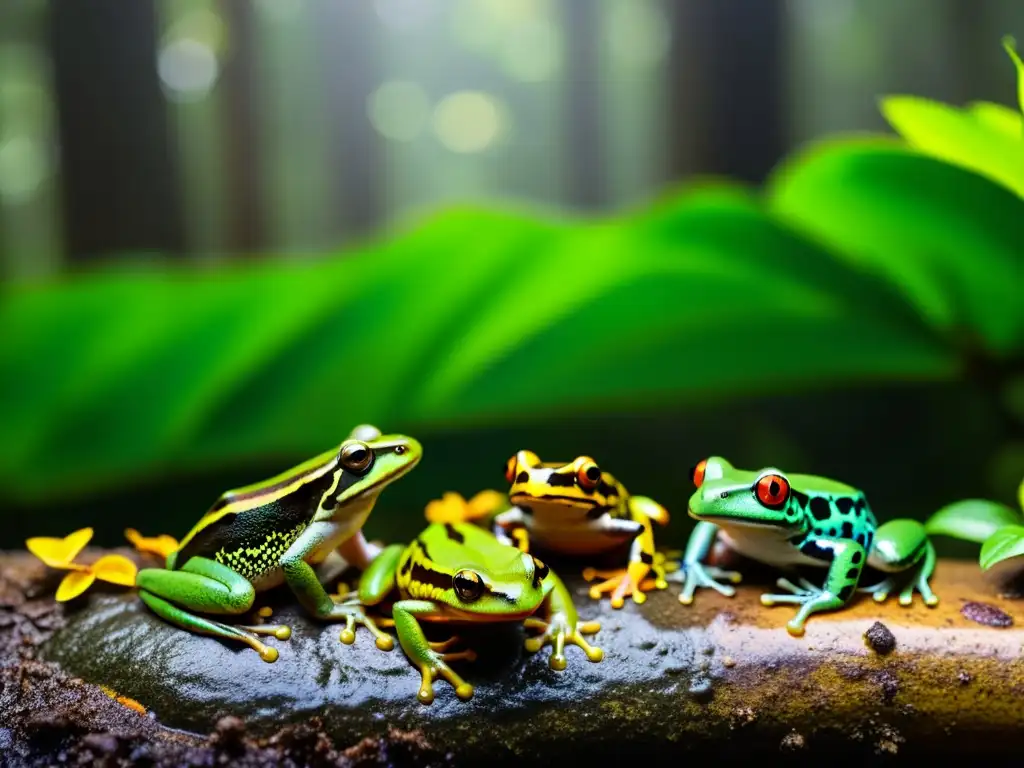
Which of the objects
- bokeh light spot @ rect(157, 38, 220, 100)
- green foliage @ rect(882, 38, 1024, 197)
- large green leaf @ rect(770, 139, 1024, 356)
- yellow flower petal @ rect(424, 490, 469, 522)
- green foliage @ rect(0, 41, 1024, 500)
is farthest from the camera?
bokeh light spot @ rect(157, 38, 220, 100)

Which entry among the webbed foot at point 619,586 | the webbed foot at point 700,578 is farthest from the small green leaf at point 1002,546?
the webbed foot at point 619,586

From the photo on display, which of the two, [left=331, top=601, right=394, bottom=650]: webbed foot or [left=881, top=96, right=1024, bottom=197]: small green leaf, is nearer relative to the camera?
[left=331, top=601, right=394, bottom=650]: webbed foot

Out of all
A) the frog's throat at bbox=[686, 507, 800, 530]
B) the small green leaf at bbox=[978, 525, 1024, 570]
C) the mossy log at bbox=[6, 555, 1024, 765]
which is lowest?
the mossy log at bbox=[6, 555, 1024, 765]

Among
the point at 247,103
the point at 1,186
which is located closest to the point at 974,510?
the point at 247,103

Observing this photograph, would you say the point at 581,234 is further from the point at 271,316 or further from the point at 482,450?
the point at 271,316

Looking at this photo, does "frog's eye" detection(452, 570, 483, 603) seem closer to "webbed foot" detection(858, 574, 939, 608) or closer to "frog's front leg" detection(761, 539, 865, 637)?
"frog's front leg" detection(761, 539, 865, 637)

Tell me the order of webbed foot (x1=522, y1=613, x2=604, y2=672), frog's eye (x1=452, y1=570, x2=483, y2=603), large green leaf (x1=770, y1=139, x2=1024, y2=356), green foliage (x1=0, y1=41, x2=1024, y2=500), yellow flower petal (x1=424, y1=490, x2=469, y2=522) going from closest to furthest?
frog's eye (x1=452, y1=570, x2=483, y2=603) < webbed foot (x1=522, y1=613, x2=604, y2=672) < yellow flower petal (x1=424, y1=490, x2=469, y2=522) < large green leaf (x1=770, y1=139, x2=1024, y2=356) < green foliage (x1=0, y1=41, x2=1024, y2=500)

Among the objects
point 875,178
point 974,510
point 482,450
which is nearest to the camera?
point 974,510

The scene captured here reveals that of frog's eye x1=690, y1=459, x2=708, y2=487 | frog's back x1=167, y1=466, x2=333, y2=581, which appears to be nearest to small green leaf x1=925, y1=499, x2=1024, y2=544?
frog's eye x1=690, y1=459, x2=708, y2=487
